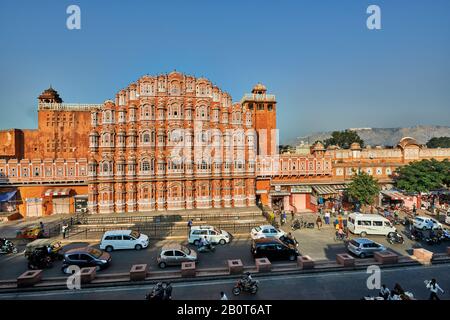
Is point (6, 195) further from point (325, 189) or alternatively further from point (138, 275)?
point (325, 189)

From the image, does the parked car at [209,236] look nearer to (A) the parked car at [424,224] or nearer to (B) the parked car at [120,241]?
(B) the parked car at [120,241]

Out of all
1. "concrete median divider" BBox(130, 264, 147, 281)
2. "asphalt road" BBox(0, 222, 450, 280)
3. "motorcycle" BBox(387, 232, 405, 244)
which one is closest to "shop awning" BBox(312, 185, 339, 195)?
"asphalt road" BBox(0, 222, 450, 280)

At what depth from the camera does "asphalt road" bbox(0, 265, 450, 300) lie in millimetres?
14677

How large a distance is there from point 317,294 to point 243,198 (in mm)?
23839

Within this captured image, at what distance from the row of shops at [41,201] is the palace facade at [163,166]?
0.40 feet

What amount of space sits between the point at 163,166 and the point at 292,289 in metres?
25.6

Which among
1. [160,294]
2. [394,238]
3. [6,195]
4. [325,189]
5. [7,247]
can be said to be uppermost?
[6,195]

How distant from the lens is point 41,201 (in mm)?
37406

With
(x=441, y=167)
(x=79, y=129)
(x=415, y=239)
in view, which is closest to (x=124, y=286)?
(x=415, y=239)

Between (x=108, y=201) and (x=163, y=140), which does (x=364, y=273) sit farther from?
(x=108, y=201)

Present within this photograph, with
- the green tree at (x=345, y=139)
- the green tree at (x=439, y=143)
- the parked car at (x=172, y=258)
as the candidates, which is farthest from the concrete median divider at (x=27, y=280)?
the green tree at (x=439, y=143)

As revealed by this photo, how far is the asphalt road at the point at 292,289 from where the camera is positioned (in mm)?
14677

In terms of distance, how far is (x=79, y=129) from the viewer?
44.9 m

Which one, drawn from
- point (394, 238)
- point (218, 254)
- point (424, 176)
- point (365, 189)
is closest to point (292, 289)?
point (218, 254)
